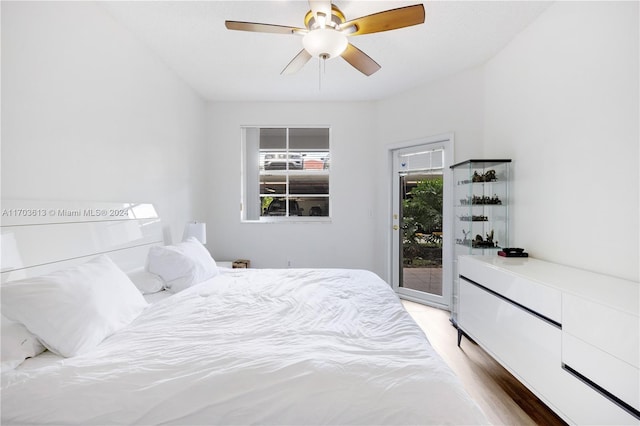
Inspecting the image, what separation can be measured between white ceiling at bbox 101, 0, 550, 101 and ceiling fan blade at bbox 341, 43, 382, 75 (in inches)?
12.6

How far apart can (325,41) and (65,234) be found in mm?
1972

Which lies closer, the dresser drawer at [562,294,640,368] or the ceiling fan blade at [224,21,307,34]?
the dresser drawer at [562,294,640,368]

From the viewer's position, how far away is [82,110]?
1917 millimetres

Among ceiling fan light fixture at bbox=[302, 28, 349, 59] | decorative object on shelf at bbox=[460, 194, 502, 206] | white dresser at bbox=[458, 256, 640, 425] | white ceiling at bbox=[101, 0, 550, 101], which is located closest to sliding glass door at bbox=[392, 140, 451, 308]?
decorative object on shelf at bbox=[460, 194, 502, 206]

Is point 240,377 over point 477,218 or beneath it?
beneath

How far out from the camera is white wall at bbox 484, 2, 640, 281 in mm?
1654

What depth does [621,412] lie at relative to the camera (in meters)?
1.22

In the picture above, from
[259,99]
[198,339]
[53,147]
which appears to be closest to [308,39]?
[53,147]

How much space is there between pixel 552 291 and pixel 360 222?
2658mm

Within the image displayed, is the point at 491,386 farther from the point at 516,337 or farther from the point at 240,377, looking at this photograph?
the point at 240,377

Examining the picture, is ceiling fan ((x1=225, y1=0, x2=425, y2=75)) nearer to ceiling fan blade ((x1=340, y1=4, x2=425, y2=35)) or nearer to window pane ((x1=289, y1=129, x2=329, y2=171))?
ceiling fan blade ((x1=340, y1=4, x2=425, y2=35))

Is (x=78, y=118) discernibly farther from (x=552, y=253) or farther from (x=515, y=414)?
(x=552, y=253)

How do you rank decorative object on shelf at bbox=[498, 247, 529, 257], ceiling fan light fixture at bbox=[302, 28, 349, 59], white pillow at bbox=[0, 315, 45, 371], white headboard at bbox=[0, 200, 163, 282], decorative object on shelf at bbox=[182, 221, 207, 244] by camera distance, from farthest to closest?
1. decorative object on shelf at bbox=[182, 221, 207, 244]
2. decorative object on shelf at bbox=[498, 247, 529, 257]
3. ceiling fan light fixture at bbox=[302, 28, 349, 59]
4. white headboard at bbox=[0, 200, 163, 282]
5. white pillow at bbox=[0, 315, 45, 371]

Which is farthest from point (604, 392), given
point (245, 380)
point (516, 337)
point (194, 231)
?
point (194, 231)
